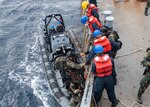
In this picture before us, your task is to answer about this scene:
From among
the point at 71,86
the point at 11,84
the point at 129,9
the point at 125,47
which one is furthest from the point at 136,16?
the point at 11,84

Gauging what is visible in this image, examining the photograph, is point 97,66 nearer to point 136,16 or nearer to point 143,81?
point 143,81

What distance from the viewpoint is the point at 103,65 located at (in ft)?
20.5

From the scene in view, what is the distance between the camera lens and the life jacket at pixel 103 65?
624cm

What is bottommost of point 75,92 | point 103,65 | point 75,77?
point 75,92

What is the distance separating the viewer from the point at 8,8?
21.0 metres

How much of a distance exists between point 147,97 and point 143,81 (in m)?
0.75

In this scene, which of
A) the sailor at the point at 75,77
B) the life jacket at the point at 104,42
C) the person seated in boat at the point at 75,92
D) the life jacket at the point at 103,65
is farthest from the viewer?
the person seated in boat at the point at 75,92

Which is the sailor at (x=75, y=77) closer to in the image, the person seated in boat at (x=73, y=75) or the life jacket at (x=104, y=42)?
the person seated in boat at (x=73, y=75)

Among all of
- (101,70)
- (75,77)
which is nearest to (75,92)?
(75,77)

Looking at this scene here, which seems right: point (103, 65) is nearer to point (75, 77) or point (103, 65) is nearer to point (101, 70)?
point (101, 70)

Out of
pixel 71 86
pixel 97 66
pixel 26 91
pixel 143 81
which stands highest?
pixel 97 66

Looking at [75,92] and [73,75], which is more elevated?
[73,75]

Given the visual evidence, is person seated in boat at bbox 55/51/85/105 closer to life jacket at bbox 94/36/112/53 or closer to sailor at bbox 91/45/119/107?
life jacket at bbox 94/36/112/53

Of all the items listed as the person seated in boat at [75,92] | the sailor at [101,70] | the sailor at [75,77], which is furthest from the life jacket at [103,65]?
the person seated in boat at [75,92]
